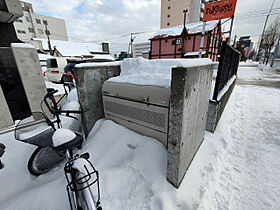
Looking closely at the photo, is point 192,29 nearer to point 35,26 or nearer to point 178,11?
point 178,11

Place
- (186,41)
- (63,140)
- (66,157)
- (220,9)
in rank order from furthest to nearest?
1. (186,41)
2. (220,9)
3. (66,157)
4. (63,140)

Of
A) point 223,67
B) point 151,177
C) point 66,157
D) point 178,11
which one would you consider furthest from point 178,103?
point 178,11

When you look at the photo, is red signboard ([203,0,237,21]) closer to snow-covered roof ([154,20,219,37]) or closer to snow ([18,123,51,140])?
snow-covered roof ([154,20,219,37])

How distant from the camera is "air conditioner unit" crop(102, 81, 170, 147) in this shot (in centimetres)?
152

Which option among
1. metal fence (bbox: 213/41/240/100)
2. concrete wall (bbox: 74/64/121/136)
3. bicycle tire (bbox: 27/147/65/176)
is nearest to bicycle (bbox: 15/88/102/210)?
bicycle tire (bbox: 27/147/65/176)

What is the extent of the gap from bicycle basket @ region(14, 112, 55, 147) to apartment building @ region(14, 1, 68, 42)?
45655 mm

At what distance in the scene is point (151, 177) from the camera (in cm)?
150

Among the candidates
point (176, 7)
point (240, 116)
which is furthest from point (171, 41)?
point (176, 7)

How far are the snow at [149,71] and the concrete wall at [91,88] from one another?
362 mm

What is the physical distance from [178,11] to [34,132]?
129 ft

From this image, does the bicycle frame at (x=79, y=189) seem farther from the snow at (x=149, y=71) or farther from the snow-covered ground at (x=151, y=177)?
the snow at (x=149, y=71)

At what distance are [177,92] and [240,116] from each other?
3.58 meters

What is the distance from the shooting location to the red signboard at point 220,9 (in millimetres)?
6277

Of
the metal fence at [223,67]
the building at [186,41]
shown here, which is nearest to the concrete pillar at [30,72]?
the metal fence at [223,67]
